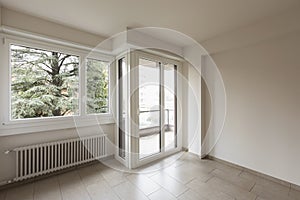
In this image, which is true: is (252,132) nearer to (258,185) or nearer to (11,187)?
(258,185)

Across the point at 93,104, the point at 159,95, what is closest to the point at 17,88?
the point at 93,104

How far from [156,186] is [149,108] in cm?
146

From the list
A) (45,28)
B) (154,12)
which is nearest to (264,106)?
(154,12)

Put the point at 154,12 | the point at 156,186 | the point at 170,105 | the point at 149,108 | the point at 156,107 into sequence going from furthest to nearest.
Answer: the point at 170,105, the point at 156,107, the point at 149,108, the point at 156,186, the point at 154,12

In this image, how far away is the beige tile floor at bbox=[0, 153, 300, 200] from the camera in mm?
1976

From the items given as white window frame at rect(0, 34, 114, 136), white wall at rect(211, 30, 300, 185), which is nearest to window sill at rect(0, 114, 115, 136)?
white window frame at rect(0, 34, 114, 136)

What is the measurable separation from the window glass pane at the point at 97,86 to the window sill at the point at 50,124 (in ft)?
0.54

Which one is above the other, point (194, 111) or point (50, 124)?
point (194, 111)

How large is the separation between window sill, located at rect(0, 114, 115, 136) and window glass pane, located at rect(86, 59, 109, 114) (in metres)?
0.17

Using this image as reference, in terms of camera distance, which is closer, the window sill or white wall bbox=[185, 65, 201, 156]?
the window sill

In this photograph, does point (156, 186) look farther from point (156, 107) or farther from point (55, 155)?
point (55, 155)

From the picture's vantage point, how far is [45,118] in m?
2.43

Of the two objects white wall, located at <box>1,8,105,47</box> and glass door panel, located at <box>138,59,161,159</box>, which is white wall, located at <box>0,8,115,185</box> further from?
glass door panel, located at <box>138,59,161,159</box>

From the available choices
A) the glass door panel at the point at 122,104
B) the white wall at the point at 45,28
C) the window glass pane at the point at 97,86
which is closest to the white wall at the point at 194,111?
the glass door panel at the point at 122,104
